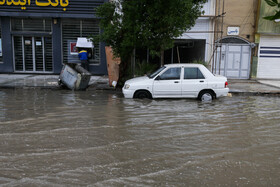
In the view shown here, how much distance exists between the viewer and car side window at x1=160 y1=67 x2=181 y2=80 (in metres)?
10.1

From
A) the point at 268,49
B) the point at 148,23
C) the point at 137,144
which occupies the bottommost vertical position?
the point at 137,144

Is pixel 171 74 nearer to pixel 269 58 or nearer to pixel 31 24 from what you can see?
pixel 269 58

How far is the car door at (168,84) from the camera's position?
10031 mm

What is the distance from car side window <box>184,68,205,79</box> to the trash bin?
4494 millimetres

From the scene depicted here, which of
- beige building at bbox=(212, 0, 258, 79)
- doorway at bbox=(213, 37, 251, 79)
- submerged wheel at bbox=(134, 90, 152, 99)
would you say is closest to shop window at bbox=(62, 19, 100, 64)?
beige building at bbox=(212, 0, 258, 79)

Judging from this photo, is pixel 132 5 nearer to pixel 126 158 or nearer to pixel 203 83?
pixel 203 83

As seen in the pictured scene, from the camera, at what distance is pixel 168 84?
32.9 ft

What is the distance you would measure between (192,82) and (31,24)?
12.0 metres

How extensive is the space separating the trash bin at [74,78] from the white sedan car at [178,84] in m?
2.78

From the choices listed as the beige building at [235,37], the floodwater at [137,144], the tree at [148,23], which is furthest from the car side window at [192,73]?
the beige building at [235,37]

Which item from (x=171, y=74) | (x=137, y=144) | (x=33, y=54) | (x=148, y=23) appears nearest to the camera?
(x=137, y=144)

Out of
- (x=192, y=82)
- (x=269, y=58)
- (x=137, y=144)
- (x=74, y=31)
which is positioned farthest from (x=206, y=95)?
(x=74, y=31)

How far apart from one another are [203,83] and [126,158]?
6152 mm

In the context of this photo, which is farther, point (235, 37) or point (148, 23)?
point (235, 37)
